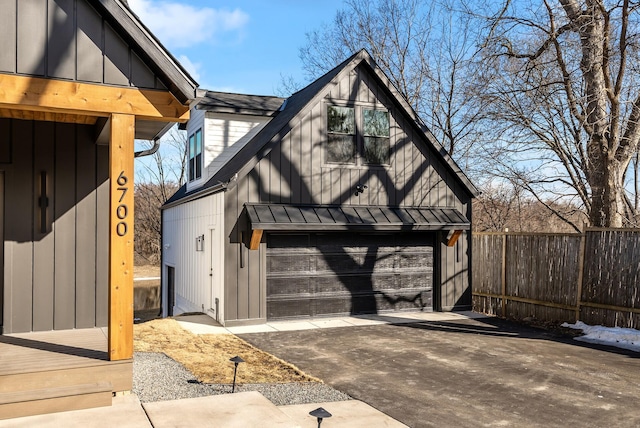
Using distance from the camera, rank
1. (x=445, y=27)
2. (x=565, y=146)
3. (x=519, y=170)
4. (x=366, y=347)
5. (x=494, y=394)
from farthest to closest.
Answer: (x=445, y=27) < (x=519, y=170) < (x=565, y=146) < (x=366, y=347) < (x=494, y=394)

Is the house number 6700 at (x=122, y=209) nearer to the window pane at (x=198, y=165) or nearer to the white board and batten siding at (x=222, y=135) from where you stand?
the white board and batten siding at (x=222, y=135)

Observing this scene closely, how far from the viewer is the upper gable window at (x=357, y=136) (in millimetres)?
12867

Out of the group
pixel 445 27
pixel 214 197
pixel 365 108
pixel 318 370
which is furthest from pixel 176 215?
pixel 445 27

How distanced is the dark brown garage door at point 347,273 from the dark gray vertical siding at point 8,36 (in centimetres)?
734

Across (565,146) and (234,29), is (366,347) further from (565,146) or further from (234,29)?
(234,29)

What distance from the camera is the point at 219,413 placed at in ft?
16.9

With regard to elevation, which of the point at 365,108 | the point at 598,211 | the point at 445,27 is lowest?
the point at 598,211

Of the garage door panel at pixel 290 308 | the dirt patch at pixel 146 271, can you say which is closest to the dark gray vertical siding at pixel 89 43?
the garage door panel at pixel 290 308

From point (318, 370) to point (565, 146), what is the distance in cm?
1181

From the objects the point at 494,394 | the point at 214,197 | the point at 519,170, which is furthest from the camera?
the point at 519,170

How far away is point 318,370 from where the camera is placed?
7762mm

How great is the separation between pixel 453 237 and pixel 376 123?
142 inches

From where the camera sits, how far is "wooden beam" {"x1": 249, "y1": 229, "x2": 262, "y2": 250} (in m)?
11.4

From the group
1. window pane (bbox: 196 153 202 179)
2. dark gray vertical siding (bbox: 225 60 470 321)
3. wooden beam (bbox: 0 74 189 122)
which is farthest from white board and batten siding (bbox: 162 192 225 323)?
wooden beam (bbox: 0 74 189 122)
